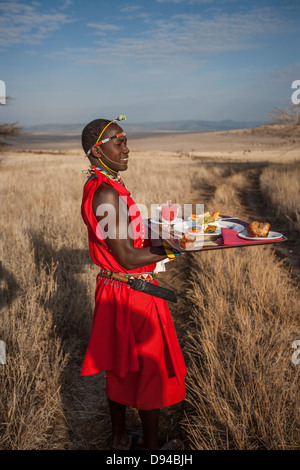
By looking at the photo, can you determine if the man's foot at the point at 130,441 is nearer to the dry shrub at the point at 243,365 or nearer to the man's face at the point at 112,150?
the dry shrub at the point at 243,365

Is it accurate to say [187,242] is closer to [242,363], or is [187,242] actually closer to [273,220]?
[242,363]

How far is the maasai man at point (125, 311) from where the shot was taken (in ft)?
5.66

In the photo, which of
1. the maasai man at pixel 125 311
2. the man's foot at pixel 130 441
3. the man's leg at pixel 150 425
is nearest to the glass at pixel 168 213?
the maasai man at pixel 125 311

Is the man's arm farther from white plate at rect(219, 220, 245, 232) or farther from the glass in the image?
white plate at rect(219, 220, 245, 232)

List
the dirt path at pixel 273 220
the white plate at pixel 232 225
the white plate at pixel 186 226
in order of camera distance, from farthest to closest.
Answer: the dirt path at pixel 273 220
the white plate at pixel 232 225
the white plate at pixel 186 226

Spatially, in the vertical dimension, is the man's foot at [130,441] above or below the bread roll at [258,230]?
below

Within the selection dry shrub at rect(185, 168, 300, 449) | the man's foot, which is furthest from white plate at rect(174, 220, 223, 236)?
the man's foot

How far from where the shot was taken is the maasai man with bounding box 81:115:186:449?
1.72m

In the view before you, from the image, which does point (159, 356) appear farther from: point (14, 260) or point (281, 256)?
point (281, 256)

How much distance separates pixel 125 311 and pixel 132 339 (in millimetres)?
149

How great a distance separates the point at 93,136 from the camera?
72.0 inches

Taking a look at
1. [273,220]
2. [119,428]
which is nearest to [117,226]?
[119,428]
